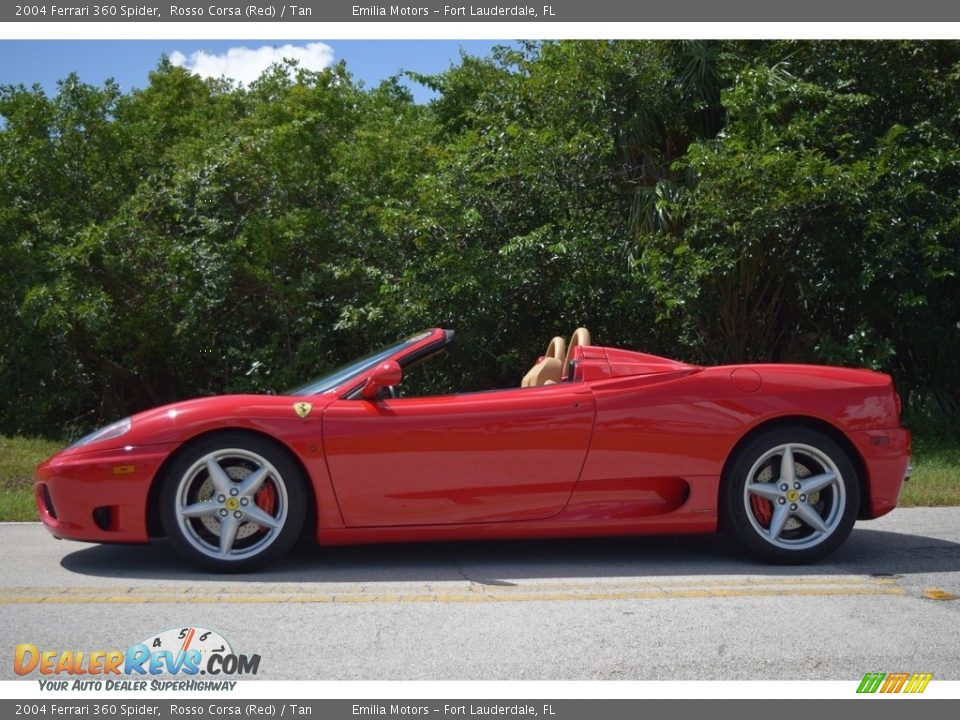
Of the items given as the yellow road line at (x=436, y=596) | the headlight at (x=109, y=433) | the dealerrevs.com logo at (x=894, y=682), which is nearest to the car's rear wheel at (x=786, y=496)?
the yellow road line at (x=436, y=596)

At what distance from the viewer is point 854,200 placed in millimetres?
10984

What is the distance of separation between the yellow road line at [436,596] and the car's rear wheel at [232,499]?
353 mm

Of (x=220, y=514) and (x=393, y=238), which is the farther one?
(x=393, y=238)

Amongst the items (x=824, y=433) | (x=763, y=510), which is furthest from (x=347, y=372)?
(x=824, y=433)

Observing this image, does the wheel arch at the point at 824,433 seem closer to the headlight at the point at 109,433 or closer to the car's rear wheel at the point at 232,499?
the car's rear wheel at the point at 232,499

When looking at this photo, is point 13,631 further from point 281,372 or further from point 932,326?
point 932,326

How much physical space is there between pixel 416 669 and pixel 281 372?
30.4 feet

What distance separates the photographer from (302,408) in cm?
554

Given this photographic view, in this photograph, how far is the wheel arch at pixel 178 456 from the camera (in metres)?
5.45

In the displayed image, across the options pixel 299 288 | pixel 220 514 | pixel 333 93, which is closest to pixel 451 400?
pixel 220 514

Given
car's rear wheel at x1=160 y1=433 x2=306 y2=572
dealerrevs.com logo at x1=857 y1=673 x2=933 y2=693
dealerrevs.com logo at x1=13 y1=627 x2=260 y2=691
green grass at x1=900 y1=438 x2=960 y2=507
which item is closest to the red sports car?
car's rear wheel at x1=160 y1=433 x2=306 y2=572

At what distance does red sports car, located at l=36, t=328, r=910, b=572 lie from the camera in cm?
544

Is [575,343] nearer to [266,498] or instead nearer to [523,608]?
[523,608]

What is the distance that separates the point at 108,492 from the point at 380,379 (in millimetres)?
1457
